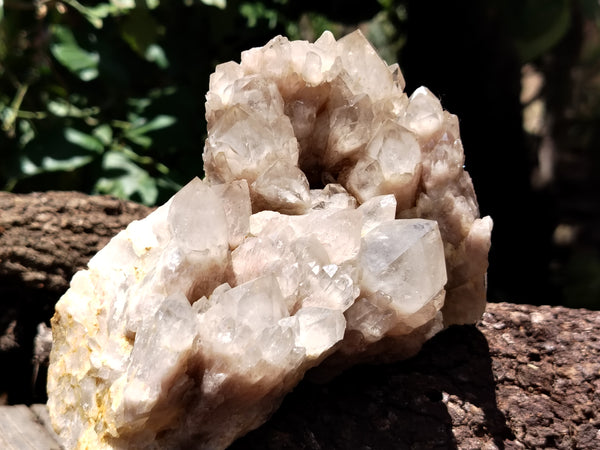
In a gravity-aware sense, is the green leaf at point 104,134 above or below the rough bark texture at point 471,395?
above

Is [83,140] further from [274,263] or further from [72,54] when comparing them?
[274,263]

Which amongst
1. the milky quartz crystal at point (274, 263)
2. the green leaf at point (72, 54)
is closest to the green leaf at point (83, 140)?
the green leaf at point (72, 54)

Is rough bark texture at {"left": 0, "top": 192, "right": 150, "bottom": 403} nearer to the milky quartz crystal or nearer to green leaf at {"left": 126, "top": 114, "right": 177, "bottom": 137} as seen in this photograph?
the milky quartz crystal

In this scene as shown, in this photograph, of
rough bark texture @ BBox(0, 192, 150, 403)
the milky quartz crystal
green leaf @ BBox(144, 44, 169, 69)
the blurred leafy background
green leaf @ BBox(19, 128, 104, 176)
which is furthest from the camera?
green leaf @ BBox(144, 44, 169, 69)

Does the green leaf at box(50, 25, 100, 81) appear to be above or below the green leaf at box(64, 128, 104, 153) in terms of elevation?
above

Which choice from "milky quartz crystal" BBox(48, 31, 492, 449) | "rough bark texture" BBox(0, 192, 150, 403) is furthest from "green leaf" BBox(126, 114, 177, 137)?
"milky quartz crystal" BBox(48, 31, 492, 449)

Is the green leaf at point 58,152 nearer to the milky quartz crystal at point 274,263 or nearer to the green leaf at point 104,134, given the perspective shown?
the green leaf at point 104,134

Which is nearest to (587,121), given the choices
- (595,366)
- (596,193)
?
(596,193)
